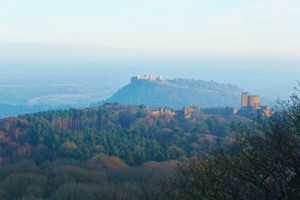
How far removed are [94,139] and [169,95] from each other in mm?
87445

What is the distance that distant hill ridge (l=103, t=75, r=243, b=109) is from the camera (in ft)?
401

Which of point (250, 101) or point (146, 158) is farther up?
point (250, 101)

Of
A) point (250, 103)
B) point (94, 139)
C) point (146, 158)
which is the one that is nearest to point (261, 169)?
point (146, 158)

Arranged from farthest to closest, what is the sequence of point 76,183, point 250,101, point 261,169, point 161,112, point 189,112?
point 250,101 → point 189,112 → point 161,112 → point 76,183 → point 261,169

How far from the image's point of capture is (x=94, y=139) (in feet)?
127

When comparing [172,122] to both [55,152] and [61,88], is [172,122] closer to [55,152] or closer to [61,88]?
[55,152]

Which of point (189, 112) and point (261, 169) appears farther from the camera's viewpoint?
point (189, 112)

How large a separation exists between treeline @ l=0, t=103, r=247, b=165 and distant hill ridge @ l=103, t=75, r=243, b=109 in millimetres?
69074

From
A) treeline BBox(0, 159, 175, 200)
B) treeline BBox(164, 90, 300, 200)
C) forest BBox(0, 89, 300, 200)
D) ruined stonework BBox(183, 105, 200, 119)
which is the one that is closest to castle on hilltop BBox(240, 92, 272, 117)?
forest BBox(0, 89, 300, 200)

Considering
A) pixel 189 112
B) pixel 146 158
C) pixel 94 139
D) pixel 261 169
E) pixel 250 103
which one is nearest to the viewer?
pixel 261 169

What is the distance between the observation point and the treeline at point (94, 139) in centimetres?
3500

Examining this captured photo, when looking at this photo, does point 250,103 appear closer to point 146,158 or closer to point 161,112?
point 161,112

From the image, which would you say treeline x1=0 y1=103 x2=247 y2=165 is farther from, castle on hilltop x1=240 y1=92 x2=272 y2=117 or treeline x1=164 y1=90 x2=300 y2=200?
treeline x1=164 y1=90 x2=300 y2=200

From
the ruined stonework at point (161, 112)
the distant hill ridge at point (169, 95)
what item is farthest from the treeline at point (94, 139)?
the distant hill ridge at point (169, 95)
